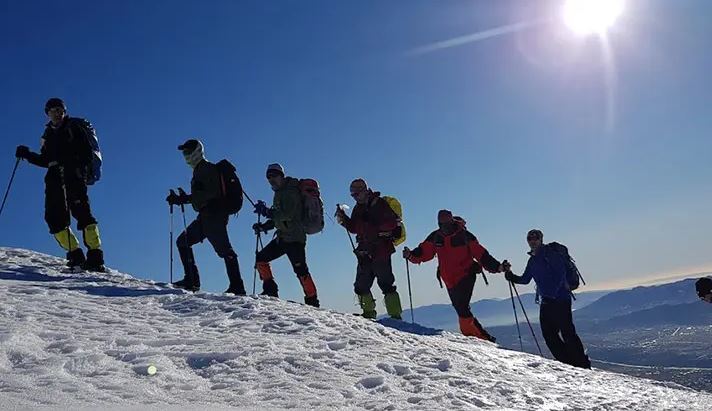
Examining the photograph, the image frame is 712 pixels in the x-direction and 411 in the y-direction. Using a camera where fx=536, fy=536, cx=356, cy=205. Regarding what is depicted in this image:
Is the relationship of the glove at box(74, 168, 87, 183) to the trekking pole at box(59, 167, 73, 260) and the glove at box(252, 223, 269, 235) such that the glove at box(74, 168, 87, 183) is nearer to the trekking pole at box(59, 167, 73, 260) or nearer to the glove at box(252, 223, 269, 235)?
the trekking pole at box(59, 167, 73, 260)

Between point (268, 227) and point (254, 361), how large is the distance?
5624 mm

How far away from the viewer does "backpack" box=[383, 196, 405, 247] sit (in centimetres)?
997

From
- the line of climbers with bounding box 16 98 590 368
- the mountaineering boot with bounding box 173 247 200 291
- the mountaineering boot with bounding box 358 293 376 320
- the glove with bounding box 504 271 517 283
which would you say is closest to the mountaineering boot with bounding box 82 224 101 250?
the line of climbers with bounding box 16 98 590 368

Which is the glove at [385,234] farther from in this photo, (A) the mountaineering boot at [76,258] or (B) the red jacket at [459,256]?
(A) the mountaineering boot at [76,258]

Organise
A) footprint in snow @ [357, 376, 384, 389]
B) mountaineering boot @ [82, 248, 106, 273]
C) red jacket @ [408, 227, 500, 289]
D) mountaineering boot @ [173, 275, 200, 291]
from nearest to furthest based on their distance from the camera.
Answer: footprint in snow @ [357, 376, 384, 389] < mountaineering boot @ [82, 248, 106, 273] < mountaineering boot @ [173, 275, 200, 291] < red jacket @ [408, 227, 500, 289]

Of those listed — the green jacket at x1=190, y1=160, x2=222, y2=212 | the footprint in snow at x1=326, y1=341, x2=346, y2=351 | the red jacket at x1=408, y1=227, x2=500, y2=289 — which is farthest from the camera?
the red jacket at x1=408, y1=227, x2=500, y2=289

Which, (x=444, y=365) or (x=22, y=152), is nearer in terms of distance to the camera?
(x=444, y=365)

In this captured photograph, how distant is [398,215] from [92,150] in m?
5.41

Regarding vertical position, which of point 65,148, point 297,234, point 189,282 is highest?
point 65,148

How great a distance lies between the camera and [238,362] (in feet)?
14.2

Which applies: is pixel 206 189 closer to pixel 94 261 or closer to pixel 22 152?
pixel 94 261

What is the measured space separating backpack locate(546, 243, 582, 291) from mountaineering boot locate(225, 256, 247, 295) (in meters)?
5.84

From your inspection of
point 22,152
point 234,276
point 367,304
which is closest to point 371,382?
point 234,276

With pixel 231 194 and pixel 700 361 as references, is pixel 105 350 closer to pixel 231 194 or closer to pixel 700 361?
pixel 231 194
